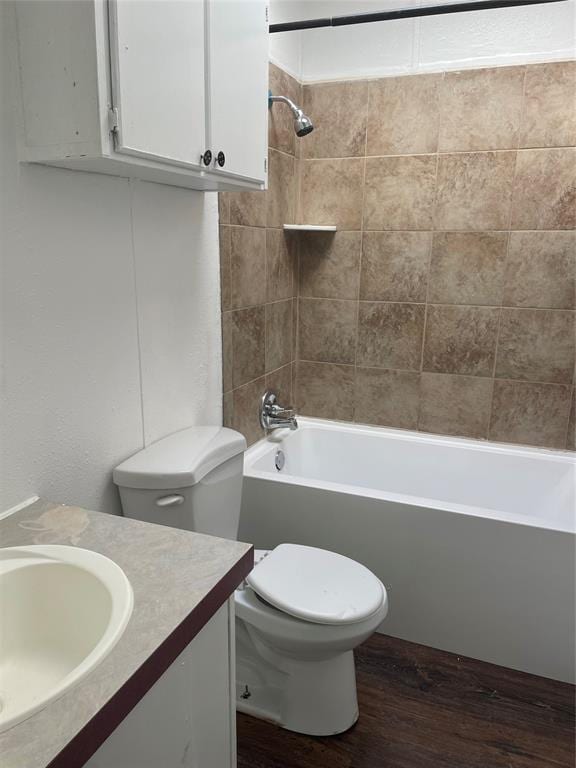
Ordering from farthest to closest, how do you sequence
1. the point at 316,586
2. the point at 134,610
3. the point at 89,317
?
the point at 316,586 → the point at 89,317 → the point at 134,610

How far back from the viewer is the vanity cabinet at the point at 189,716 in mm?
823

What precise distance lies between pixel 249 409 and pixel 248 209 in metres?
0.81

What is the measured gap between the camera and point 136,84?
3.73ft

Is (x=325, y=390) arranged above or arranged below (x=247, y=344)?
below

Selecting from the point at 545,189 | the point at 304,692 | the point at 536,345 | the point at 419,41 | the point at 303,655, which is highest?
the point at 419,41

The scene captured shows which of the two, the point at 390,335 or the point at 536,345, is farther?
the point at 390,335

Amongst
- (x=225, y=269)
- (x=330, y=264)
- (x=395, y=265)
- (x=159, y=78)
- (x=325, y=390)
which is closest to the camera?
(x=159, y=78)

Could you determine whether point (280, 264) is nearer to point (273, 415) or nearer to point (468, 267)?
point (273, 415)

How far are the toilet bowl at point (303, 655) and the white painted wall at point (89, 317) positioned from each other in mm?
547

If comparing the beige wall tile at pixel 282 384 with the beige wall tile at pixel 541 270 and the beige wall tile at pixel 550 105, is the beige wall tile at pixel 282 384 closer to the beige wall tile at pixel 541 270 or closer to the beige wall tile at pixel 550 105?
the beige wall tile at pixel 541 270

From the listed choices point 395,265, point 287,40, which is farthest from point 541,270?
point 287,40

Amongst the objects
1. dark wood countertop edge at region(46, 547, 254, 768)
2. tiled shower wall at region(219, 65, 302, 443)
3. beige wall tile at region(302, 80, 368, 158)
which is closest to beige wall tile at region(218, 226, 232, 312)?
tiled shower wall at region(219, 65, 302, 443)

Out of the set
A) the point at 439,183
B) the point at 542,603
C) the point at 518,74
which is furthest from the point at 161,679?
the point at 518,74

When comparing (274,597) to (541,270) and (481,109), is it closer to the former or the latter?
(541,270)
